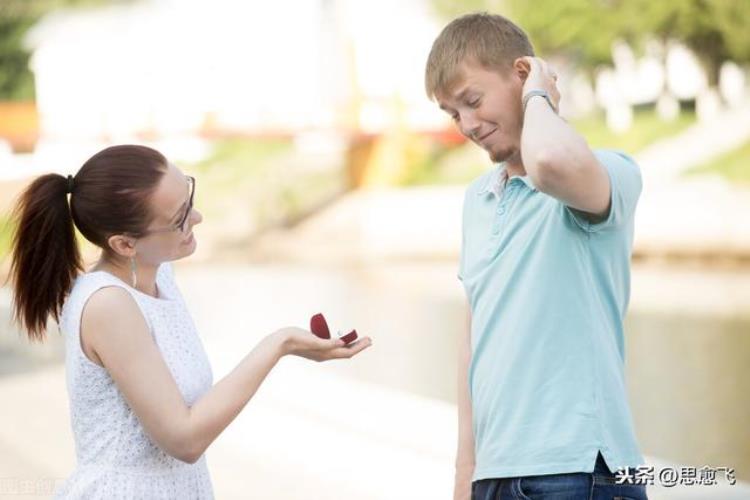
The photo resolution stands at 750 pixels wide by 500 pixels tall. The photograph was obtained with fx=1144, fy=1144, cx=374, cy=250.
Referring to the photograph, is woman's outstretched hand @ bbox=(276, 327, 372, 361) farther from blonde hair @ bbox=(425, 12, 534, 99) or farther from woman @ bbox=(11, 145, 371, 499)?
blonde hair @ bbox=(425, 12, 534, 99)

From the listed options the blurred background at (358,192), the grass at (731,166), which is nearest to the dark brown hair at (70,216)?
the blurred background at (358,192)

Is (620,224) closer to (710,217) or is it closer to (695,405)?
(695,405)

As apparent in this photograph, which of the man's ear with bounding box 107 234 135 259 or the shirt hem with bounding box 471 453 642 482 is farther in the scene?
the man's ear with bounding box 107 234 135 259

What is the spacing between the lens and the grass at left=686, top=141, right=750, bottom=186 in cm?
1747

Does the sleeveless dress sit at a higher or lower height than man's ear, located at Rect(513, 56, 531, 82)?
lower

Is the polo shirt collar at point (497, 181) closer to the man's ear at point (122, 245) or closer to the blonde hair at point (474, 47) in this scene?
the blonde hair at point (474, 47)

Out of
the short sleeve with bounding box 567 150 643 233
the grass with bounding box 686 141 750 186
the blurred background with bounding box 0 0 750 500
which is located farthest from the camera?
the grass with bounding box 686 141 750 186

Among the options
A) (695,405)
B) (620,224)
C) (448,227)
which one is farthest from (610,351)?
(448,227)

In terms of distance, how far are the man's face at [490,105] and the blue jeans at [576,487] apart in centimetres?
45

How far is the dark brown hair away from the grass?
1666 centimetres

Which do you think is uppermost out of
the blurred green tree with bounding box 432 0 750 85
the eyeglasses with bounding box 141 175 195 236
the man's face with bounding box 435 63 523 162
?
the blurred green tree with bounding box 432 0 750 85

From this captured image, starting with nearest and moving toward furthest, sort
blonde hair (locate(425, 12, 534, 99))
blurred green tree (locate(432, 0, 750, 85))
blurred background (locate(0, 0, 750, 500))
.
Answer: blonde hair (locate(425, 12, 534, 99))
blurred background (locate(0, 0, 750, 500))
blurred green tree (locate(432, 0, 750, 85))

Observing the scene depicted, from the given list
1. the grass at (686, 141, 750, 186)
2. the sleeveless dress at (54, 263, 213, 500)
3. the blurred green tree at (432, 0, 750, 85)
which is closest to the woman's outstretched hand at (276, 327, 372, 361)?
the sleeveless dress at (54, 263, 213, 500)

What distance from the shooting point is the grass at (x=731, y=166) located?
688 inches
